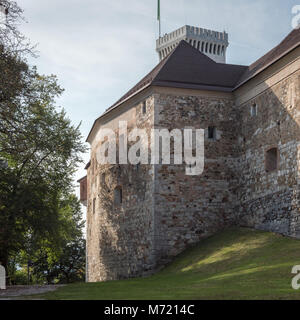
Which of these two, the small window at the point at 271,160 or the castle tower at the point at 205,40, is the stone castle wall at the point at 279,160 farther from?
the castle tower at the point at 205,40

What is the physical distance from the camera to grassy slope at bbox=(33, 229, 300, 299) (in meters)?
13.3

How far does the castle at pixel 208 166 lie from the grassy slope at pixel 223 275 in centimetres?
107

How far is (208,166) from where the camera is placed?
25453 millimetres

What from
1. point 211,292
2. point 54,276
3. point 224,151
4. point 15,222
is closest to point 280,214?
point 224,151

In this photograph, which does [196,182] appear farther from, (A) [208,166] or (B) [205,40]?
(B) [205,40]

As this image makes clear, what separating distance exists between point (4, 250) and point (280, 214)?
1197 centimetres

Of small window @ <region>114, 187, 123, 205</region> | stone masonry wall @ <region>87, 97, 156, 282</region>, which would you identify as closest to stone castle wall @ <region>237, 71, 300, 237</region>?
stone masonry wall @ <region>87, 97, 156, 282</region>

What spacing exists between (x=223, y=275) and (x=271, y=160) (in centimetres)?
748

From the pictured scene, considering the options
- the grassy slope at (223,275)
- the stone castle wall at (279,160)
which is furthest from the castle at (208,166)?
the grassy slope at (223,275)

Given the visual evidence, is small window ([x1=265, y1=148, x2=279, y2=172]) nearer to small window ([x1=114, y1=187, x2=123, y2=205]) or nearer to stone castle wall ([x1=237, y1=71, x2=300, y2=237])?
stone castle wall ([x1=237, y1=71, x2=300, y2=237])

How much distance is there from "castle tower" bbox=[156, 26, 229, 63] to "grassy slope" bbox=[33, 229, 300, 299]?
44.2m

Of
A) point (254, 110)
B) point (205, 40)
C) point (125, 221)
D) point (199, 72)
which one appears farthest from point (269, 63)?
point (205, 40)

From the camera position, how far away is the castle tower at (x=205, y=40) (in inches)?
2586

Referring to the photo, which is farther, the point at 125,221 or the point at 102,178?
the point at 102,178
